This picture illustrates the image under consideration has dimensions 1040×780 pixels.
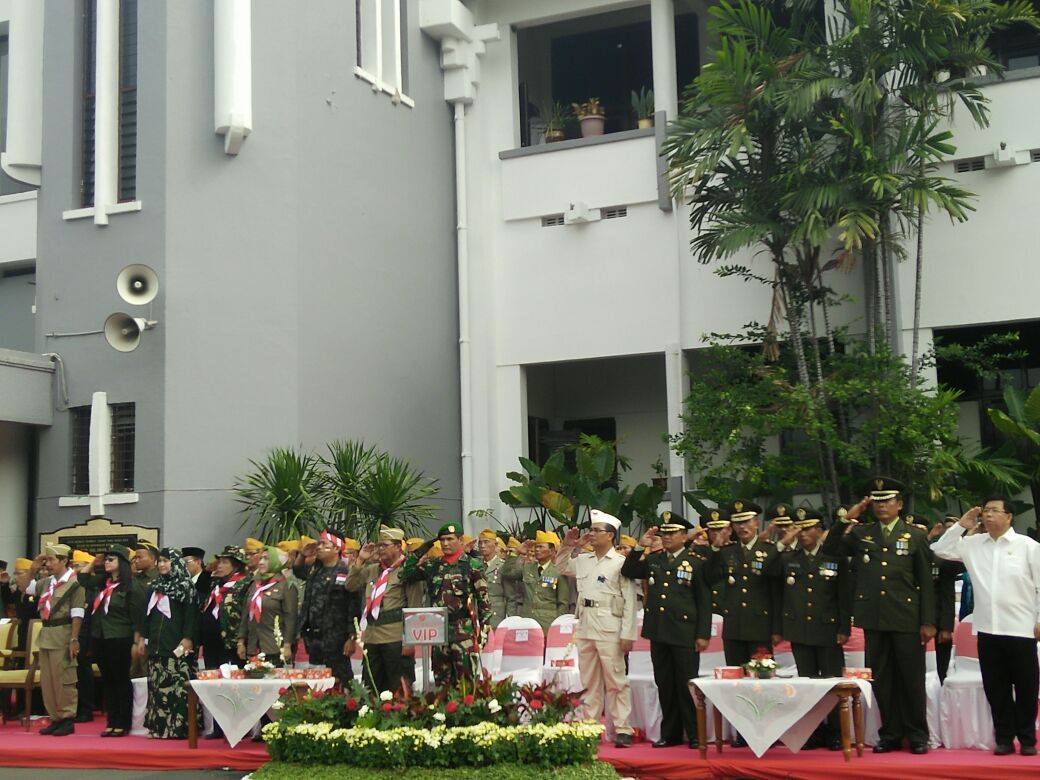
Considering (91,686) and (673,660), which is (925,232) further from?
(91,686)

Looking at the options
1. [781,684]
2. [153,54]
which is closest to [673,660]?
[781,684]

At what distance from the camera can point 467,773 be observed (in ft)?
28.5

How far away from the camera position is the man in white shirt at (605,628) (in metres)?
10.3

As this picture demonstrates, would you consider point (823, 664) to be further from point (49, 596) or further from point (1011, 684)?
point (49, 596)

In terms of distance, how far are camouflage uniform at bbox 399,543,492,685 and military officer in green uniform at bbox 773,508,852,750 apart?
96.3 inches

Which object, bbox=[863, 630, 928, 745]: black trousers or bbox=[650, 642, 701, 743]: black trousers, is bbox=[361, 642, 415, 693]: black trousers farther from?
bbox=[863, 630, 928, 745]: black trousers

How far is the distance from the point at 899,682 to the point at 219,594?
613cm

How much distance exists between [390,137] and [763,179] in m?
6.05

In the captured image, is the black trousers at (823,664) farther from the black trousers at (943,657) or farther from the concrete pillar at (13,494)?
the concrete pillar at (13,494)

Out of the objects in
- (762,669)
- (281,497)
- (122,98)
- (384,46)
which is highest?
(384,46)

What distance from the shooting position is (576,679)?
11.4 m

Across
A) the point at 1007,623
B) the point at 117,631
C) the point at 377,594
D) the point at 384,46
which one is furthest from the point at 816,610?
the point at 384,46

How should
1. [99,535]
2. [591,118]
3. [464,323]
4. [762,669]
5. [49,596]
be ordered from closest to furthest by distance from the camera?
[762,669], [49,596], [99,535], [464,323], [591,118]

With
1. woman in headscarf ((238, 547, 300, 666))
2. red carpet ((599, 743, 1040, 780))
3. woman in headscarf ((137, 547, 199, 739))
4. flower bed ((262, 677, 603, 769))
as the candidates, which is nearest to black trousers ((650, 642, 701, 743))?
red carpet ((599, 743, 1040, 780))
